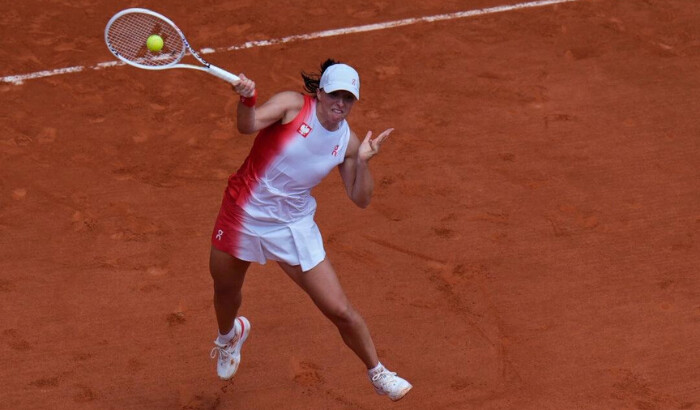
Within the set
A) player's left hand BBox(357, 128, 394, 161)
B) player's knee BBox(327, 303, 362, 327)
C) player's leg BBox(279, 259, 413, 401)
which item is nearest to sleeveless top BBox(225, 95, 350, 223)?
player's left hand BBox(357, 128, 394, 161)

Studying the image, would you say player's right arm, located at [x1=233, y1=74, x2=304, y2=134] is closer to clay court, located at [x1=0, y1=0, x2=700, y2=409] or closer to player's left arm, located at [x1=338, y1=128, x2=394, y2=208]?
player's left arm, located at [x1=338, y1=128, x2=394, y2=208]

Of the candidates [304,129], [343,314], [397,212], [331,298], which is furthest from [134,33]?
[397,212]

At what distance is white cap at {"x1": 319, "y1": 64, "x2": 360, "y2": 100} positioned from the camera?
6309mm

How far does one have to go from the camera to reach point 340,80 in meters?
6.32

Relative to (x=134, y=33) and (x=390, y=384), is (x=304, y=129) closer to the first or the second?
(x=134, y=33)

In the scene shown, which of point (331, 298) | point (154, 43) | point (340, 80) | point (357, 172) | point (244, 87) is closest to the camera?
point (244, 87)

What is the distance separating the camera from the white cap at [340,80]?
6309 mm

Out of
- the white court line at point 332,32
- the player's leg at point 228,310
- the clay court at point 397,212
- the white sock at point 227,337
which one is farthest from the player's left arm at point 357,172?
the white court line at point 332,32

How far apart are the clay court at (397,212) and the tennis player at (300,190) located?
1.18 meters

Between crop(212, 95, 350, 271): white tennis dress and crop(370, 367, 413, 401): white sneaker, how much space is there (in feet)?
2.73

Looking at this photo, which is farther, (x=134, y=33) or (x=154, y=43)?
(x=134, y=33)

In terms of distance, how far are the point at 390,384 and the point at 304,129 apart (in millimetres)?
1643

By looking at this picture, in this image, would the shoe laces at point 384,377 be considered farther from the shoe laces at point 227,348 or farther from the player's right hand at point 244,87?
the player's right hand at point 244,87

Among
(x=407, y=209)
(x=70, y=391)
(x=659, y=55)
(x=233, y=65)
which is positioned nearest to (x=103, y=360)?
(x=70, y=391)
